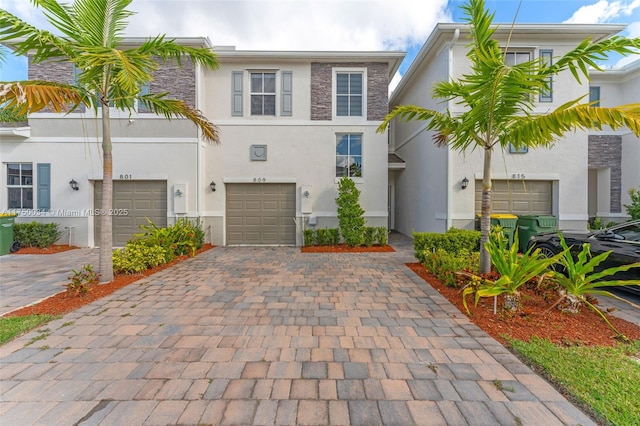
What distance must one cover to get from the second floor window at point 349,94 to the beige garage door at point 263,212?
3285mm

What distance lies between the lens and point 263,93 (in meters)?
9.37

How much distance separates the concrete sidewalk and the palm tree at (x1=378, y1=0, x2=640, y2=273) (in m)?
2.38

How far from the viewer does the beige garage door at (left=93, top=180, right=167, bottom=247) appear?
8867mm

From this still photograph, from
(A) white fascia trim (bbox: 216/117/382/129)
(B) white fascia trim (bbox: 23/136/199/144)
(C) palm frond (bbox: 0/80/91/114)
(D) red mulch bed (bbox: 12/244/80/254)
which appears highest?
(A) white fascia trim (bbox: 216/117/382/129)

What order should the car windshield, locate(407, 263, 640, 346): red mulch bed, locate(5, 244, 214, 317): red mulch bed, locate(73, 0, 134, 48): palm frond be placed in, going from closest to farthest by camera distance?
locate(407, 263, 640, 346): red mulch bed, locate(5, 244, 214, 317): red mulch bed, locate(73, 0, 134, 48): palm frond, the car windshield

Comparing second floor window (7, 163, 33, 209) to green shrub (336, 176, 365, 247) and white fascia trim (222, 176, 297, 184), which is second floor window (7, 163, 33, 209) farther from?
green shrub (336, 176, 365, 247)

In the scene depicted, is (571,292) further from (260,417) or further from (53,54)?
(53,54)

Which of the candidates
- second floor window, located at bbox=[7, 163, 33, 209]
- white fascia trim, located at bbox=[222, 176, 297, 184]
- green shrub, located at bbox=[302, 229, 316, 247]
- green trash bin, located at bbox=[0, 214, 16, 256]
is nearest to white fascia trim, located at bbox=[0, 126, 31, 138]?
second floor window, located at bbox=[7, 163, 33, 209]

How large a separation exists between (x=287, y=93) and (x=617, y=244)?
9.14m

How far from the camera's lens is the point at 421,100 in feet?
33.8

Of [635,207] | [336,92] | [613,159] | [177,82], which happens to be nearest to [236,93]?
[177,82]

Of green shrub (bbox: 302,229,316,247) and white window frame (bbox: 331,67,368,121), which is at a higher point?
white window frame (bbox: 331,67,368,121)

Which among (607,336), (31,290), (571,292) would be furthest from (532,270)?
(31,290)

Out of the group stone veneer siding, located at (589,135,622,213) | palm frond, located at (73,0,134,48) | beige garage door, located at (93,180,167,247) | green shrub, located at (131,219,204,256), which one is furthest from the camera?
stone veneer siding, located at (589,135,622,213)
